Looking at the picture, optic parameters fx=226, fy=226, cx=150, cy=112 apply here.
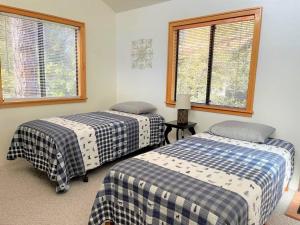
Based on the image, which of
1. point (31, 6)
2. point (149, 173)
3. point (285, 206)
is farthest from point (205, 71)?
point (31, 6)

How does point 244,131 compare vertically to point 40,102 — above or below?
below

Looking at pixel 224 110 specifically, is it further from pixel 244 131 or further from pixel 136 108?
pixel 136 108

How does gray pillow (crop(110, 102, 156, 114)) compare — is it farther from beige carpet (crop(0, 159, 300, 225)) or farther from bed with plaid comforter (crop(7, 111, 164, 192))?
beige carpet (crop(0, 159, 300, 225))

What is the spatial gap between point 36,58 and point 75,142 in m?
1.57

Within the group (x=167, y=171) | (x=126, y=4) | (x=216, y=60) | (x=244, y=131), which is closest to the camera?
(x=167, y=171)

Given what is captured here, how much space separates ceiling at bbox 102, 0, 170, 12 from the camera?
362cm

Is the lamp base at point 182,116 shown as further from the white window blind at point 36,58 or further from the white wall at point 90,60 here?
the white window blind at point 36,58

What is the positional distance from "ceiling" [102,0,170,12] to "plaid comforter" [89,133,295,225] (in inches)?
102

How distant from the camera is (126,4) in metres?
3.82

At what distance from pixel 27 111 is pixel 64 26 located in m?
1.41

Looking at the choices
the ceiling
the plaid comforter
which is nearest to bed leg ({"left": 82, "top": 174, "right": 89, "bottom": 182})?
the plaid comforter

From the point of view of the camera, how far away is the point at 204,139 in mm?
2422

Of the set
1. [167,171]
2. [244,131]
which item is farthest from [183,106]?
[167,171]

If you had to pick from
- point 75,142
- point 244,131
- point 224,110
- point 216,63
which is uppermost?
point 216,63
